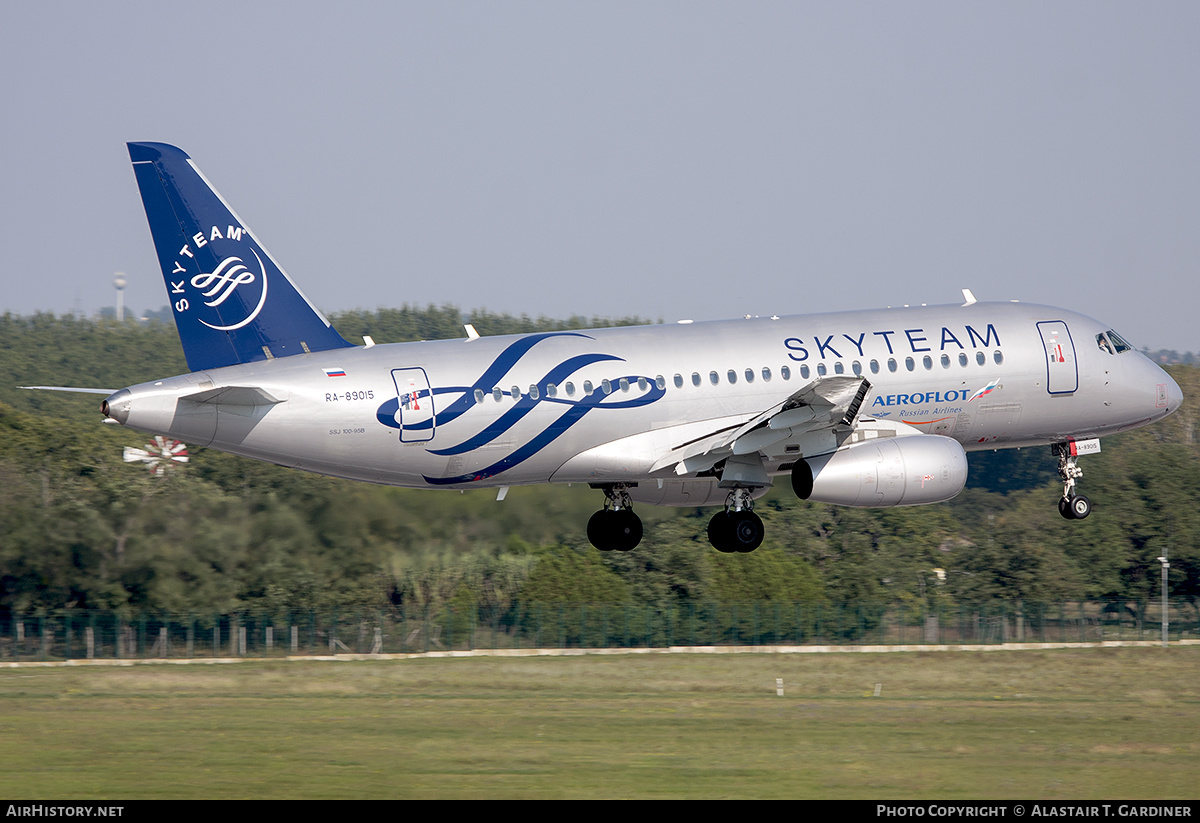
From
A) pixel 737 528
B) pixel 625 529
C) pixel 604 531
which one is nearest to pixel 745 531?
pixel 737 528

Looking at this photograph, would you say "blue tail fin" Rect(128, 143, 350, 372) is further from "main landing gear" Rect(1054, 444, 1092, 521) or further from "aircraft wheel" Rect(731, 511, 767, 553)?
"main landing gear" Rect(1054, 444, 1092, 521)

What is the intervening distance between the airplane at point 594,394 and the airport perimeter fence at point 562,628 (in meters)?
23.5

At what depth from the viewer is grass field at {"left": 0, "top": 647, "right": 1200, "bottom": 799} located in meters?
33.5

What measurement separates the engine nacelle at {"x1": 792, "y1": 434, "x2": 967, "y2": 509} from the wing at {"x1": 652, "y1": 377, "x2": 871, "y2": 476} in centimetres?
63

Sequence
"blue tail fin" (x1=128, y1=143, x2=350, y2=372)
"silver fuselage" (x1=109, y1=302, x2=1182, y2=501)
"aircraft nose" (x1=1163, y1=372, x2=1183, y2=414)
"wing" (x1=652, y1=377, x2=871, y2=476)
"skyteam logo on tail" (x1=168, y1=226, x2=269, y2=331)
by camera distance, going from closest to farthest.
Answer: "silver fuselage" (x1=109, y1=302, x2=1182, y2=501), "blue tail fin" (x1=128, y1=143, x2=350, y2=372), "skyteam logo on tail" (x1=168, y1=226, x2=269, y2=331), "wing" (x1=652, y1=377, x2=871, y2=476), "aircraft nose" (x1=1163, y1=372, x2=1183, y2=414)

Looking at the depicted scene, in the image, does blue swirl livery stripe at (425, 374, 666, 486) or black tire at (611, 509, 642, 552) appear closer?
blue swirl livery stripe at (425, 374, 666, 486)

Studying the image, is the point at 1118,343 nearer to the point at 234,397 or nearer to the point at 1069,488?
the point at 1069,488

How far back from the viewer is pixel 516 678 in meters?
54.0

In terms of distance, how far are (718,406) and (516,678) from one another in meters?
20.6

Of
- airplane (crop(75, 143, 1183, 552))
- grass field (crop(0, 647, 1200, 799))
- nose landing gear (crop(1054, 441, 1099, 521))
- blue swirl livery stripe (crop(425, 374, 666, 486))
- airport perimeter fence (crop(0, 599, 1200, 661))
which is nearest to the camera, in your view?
grass field (crop(0, 647, 1200, 799))

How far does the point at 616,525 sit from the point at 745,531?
3.71 metres

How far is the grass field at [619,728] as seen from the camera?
33.5 metres

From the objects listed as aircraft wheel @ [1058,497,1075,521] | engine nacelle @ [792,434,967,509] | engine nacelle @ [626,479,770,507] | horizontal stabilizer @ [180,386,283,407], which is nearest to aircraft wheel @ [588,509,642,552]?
engine nacelle @ [626,479,770,507]

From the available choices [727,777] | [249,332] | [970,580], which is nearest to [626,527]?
[727,777]
